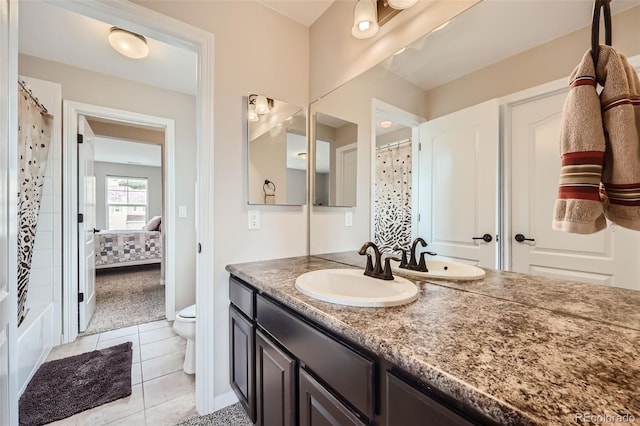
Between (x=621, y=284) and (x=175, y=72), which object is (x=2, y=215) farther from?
(x=175, y=72)

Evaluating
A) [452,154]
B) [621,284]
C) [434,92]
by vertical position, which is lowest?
[621,284]

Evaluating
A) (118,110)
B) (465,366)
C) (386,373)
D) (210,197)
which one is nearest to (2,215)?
(210,197)

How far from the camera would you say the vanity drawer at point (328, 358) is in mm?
669

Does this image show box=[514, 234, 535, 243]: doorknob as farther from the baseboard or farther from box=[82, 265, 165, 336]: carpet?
box=[82, 265, 165, 336]: carpet

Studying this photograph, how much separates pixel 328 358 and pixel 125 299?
365 cm

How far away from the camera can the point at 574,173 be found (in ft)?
1.97

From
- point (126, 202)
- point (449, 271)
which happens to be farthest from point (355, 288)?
point (126, 202)

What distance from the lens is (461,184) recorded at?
1.07m

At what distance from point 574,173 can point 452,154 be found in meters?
0.53

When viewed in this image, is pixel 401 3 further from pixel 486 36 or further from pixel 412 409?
pixel 412 409

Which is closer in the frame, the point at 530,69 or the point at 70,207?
the point at 530,69

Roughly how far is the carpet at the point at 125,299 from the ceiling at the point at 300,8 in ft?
10.0

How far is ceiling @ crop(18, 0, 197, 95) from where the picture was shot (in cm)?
183

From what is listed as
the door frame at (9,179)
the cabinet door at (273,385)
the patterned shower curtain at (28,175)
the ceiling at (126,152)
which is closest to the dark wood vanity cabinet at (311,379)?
the cabinet door at (273,385)
